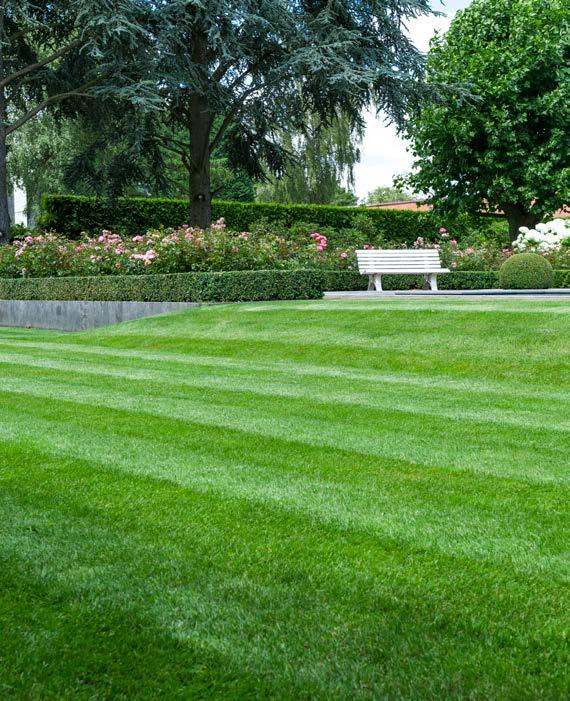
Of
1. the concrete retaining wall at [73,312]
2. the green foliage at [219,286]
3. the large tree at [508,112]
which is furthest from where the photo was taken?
the large tree at [508,112]

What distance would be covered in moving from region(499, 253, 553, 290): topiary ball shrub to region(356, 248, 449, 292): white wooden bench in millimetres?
1796

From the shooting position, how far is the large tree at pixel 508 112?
27.7 meters

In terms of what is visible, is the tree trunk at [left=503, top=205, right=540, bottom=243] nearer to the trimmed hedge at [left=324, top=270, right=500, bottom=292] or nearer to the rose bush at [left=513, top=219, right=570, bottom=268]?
the rose bush at [left=513, top=219, right=570, bottom=268]

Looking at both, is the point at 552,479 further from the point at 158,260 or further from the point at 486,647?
the point at 158,260

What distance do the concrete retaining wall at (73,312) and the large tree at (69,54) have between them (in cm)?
400

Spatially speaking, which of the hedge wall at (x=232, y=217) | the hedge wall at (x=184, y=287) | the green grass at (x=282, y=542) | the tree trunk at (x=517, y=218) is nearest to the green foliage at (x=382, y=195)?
the hedge wall at (x=232, y=217)

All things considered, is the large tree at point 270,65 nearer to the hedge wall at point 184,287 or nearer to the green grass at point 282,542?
the hedge wall at point 184,287

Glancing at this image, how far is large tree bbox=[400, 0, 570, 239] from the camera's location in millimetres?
27656

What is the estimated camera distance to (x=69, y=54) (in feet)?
78.9

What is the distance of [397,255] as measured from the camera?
2025 centimetres

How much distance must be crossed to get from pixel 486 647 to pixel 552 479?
212 cm

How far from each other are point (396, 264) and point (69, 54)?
11042mm

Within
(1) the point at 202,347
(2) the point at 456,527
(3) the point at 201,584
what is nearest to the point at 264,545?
(3) the point at 201,584

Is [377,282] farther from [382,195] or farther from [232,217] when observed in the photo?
[382,195]
